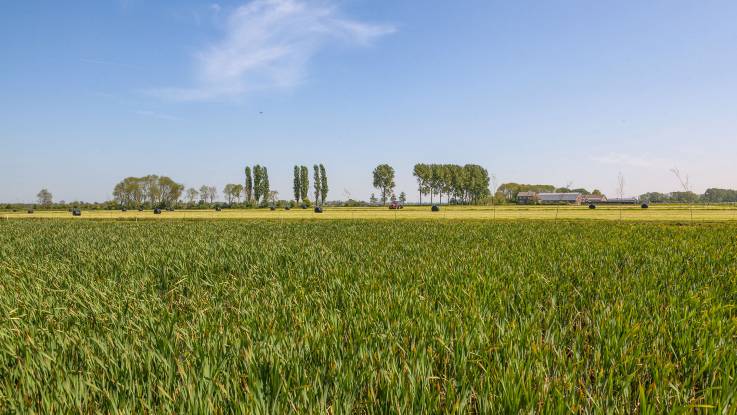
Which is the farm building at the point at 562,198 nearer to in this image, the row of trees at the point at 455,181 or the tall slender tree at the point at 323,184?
the row of trees at the point at 455,181

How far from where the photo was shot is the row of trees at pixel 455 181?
590 ft

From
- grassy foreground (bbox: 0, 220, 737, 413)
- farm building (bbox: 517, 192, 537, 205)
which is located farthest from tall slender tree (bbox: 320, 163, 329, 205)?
grassy foreground (bbox: 0, 220, 737, 413)

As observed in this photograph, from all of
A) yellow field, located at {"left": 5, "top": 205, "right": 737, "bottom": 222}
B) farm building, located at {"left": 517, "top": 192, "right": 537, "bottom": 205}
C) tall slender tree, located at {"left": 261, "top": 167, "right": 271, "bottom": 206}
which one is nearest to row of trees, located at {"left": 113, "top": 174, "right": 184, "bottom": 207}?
tall slender tree, located at {"left": 261, "top": 167, "right": 271, "bottom": 206}

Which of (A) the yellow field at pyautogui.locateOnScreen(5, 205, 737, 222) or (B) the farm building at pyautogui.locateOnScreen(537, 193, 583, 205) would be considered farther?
(B) the farm building at pyautogui.locateOnScreen(537, 193, 583, 205)

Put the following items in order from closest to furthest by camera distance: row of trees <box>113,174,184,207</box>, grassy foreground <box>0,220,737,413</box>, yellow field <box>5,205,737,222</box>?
1. grassy foreground <box>0,220,737,413</box>
2. yellow field <box>5,205,737,222</box>
3. row of trees <box>113,174,184,207</box>

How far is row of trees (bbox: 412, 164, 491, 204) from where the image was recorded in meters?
180

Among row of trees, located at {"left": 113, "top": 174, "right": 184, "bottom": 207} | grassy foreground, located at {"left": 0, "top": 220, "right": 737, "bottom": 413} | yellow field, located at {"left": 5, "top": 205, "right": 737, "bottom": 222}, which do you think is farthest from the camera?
row of trees, located at {"left": 113, "top": 174, "right": 184, "bottom": 207}

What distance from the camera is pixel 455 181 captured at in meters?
182

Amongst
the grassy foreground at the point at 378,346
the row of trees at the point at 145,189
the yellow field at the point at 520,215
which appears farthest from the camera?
the row of trees at the point at 145,189

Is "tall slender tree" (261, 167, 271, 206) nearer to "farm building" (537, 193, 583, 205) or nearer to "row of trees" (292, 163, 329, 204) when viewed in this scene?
"row of trees" (292, 163, 329, 204)

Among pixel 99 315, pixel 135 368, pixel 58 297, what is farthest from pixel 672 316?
pixel 58 297

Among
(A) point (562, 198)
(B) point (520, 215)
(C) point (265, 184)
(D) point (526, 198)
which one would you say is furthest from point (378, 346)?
(A) point (562, 198)

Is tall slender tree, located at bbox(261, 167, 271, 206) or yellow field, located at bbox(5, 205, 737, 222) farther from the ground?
tall slender tree, located at bbox(261, 167, 271, 206)

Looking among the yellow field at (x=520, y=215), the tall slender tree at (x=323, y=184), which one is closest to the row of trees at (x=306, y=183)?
the tall slender tree at (x=323, y=184)
